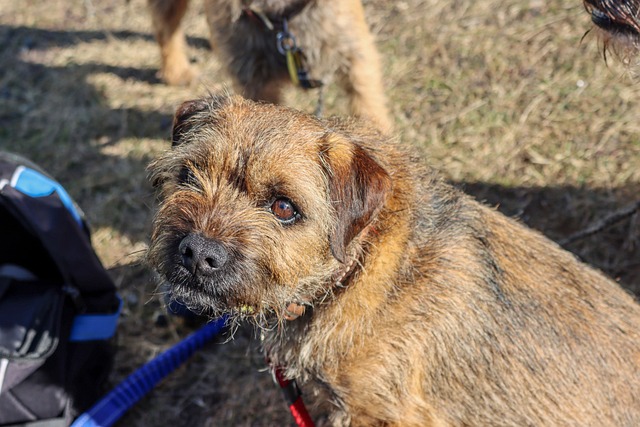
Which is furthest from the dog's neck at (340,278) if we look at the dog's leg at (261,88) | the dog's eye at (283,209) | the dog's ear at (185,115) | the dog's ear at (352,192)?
the dog's leg at (261,88)

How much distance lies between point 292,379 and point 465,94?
3.19 meters

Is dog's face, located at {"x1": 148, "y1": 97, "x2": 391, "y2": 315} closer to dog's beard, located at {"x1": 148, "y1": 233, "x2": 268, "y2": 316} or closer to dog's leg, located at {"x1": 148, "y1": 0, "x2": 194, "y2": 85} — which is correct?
dog's beard, located at {"x1": 148, "y1": 233, "x2": 268, "y2": 316}

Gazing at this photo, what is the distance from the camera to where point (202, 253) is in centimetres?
202

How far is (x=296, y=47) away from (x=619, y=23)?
6.07 feet

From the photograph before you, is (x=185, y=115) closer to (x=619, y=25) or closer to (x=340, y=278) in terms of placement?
(x=340, y=278)

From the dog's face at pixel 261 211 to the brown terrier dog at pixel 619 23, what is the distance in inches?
52.6

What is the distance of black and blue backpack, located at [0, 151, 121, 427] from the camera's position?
9.95 feet

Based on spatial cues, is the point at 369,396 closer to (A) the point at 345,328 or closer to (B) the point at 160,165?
(A) the point at 345,328

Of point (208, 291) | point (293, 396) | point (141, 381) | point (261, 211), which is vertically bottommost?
point (141, 381)

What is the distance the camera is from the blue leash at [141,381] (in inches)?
127

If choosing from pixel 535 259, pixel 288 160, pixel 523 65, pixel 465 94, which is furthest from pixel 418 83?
pixel 288 160

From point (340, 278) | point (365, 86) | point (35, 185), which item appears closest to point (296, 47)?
point (365, 86)

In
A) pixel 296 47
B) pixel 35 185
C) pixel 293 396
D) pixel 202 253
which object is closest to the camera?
pixel 202 253

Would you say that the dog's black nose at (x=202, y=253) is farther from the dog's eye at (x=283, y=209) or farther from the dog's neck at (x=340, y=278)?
the dog's neck at (x=340, y=278)
